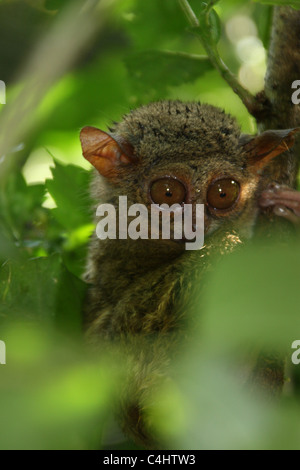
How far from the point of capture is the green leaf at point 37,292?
171cm

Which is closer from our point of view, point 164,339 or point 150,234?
point 164,339

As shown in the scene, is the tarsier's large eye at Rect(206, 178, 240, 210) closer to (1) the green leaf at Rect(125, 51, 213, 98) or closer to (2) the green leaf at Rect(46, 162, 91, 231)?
(2) the green leaf at Rect(46, 162, 91, 231)

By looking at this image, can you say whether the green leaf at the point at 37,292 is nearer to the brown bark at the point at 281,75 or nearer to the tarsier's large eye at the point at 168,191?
the tarsier's large eye at the point at 168,191

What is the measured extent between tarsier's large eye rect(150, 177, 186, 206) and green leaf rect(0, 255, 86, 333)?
488mm

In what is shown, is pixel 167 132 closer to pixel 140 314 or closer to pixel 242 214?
pixel 242 214

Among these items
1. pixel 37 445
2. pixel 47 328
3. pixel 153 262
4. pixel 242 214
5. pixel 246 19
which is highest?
pixel 246 19

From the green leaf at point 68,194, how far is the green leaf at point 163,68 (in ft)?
1.68

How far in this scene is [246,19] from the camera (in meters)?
3.65

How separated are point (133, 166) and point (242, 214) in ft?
1.59

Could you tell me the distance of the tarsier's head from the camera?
83.7 inches

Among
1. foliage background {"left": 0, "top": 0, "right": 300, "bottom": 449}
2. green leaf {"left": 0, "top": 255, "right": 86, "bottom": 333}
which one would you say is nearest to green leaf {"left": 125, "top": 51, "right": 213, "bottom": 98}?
foliage background {"left": 0, "top": 0, "right": 300, "bottom": 449}

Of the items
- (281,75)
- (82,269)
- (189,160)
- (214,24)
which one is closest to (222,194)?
(189,160)

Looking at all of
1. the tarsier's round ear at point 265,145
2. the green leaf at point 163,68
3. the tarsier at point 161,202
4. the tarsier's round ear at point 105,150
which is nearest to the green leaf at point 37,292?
the tarsier at point 161,202
